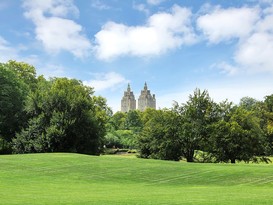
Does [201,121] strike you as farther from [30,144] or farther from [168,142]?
[30,144]

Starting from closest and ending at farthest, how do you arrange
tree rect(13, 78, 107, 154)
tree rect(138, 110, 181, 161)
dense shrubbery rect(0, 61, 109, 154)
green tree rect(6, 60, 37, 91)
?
1. tree rect(138, 110, 181, 161)
2. tree rect(13, 78, 107, 154)
3. dense shrubbery rect(0, 61, 109, 154)
4. green tree rect(6, 60, 37, 91)

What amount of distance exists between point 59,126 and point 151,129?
12.3 meters

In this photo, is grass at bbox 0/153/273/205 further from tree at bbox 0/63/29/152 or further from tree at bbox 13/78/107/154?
tree at bbox 0/63/29/152

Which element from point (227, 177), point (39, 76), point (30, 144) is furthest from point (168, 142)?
point (39, 76)

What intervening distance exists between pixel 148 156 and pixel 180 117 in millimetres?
7843

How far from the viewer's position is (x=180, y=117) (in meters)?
46.6

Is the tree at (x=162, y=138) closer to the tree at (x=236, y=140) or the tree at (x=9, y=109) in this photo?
the tree at (x=236, y=140)

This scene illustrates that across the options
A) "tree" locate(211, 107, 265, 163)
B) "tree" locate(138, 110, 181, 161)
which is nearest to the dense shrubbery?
"tree" locate(138, 110, 181, 161)

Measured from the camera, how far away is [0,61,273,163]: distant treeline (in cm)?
4297

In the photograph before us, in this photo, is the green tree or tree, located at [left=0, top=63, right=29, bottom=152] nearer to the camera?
tree, located at [left=0, top=63, right=29, bottom=152]

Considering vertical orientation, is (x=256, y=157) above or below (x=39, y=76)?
below

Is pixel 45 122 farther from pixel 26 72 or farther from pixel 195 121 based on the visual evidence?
pixel 26 72

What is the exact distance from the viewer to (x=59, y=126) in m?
46.3

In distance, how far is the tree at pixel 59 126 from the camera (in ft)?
151
